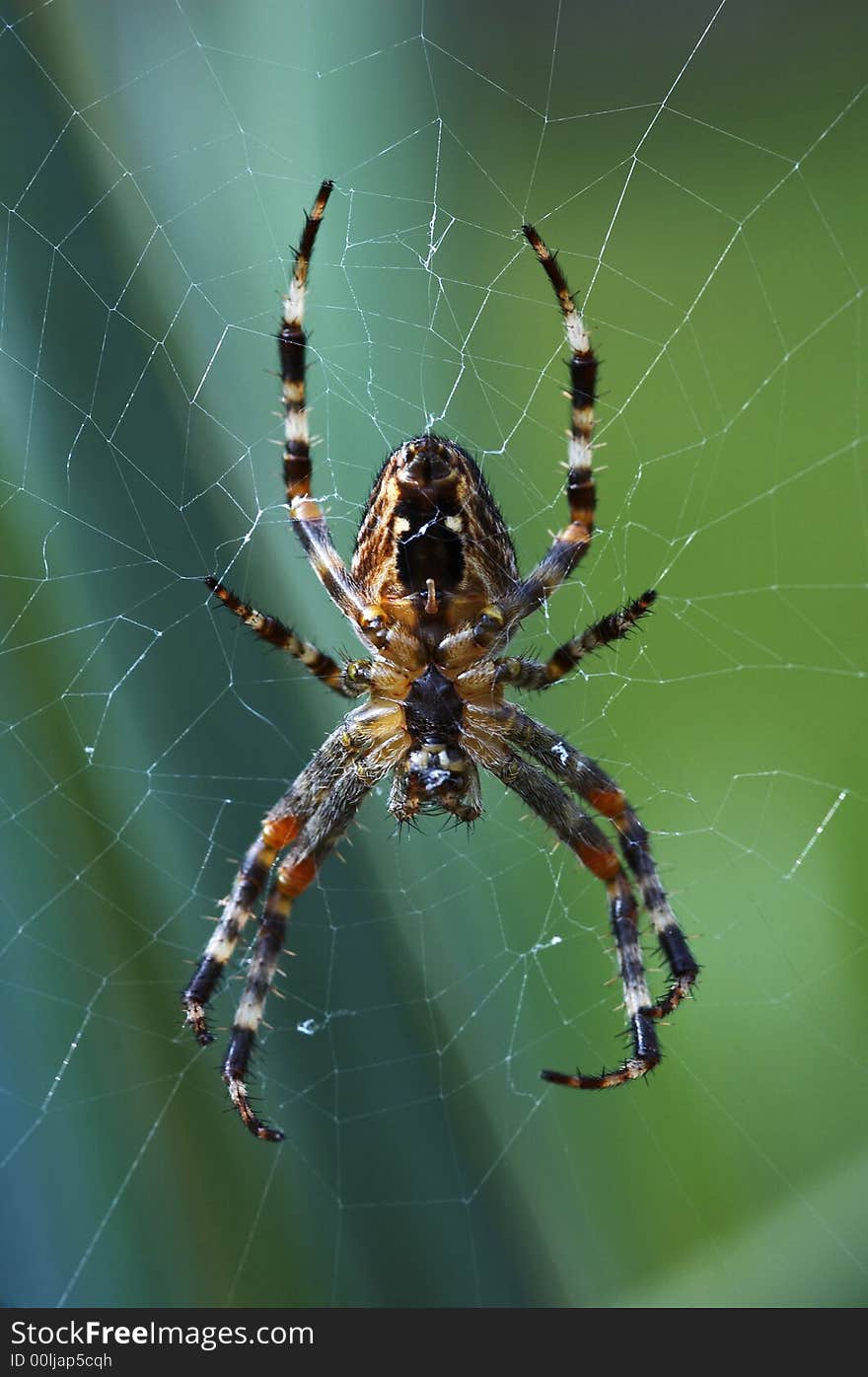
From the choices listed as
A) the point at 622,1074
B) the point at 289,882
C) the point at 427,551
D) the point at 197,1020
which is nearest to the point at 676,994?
the point at 622,1074

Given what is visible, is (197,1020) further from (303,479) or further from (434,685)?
(303,479)

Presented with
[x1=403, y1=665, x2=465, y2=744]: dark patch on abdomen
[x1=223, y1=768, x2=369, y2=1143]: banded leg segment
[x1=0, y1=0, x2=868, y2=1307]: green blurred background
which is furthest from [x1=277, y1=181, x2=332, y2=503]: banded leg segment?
[x1=223, y1=768, x2=369, y2=1143]: banded leg segment

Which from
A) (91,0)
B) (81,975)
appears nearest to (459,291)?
(91,0)

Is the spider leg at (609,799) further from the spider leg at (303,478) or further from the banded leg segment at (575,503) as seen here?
the spider leg at (303,478)

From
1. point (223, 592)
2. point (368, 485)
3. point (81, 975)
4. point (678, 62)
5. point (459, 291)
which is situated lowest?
point (81, 975)

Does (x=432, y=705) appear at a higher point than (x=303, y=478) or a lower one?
lower

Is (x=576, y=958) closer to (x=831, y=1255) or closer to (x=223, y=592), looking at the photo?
(x=831, y=1255)
